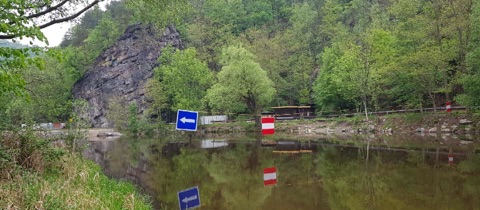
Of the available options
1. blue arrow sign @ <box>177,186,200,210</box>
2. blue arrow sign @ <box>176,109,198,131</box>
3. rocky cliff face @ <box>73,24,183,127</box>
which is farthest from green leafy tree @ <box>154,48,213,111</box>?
blue arrow sign @ <box>176,109,198,131</box>

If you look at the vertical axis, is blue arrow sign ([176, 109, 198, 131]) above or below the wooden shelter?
below

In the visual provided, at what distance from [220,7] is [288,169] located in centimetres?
7470

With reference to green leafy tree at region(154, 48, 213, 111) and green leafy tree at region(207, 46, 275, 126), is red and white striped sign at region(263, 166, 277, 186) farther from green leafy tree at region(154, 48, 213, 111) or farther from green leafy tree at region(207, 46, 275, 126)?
green leafy tree at region(154, 48, 213, 111)

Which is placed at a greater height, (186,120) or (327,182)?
(186,120)

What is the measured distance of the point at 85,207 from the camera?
6555 millimetres

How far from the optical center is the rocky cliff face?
7125 cm

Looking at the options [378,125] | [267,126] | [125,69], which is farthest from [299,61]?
[267,126]

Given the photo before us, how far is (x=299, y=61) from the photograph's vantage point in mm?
60812

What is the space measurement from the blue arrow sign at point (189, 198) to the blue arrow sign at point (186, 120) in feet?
7.44

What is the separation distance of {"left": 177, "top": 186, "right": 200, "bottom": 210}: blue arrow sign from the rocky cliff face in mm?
60898

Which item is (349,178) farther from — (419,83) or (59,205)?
(419,83)

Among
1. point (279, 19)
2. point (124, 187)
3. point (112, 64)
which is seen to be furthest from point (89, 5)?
point (279, 19)

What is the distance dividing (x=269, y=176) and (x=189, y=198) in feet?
11.7

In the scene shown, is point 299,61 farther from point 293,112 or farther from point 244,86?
point 244,86
